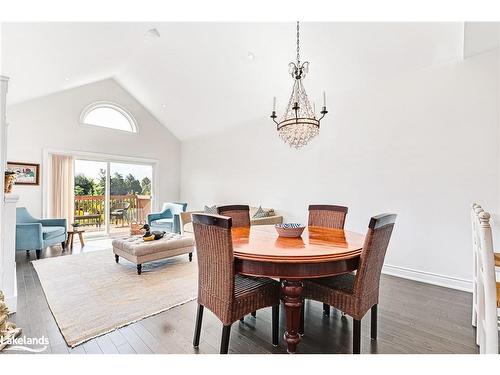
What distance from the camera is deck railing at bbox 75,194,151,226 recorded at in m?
5.79

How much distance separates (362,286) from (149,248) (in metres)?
2.78

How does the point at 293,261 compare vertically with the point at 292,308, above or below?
above

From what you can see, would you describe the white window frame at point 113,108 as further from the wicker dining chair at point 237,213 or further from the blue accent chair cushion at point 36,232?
the wicker dining chair at point 237,213

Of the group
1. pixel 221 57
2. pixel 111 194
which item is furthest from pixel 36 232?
pixel 221 57

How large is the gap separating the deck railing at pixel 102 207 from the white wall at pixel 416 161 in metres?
3.97

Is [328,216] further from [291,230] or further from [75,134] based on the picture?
[75,134]

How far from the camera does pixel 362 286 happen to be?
1.72 metres

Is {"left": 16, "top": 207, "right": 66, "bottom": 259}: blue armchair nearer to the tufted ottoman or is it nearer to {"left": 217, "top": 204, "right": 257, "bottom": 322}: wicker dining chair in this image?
the tufted ottoman

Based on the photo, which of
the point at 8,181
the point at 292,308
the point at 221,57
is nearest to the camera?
the point at 292,308

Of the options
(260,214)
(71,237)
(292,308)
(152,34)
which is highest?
(152,34)

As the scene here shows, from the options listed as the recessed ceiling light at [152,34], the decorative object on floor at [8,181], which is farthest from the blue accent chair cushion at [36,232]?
the recessed ceiling light at [152,34]
